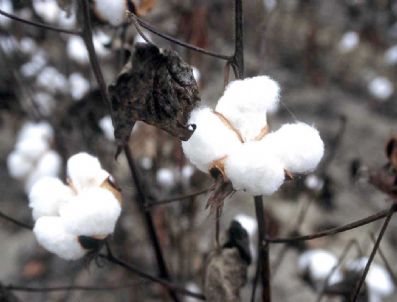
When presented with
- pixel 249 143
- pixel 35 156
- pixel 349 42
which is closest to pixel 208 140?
pixel 249 143

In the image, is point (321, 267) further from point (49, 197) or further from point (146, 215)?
point (49, 197)

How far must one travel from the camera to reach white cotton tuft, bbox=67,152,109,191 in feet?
3.34

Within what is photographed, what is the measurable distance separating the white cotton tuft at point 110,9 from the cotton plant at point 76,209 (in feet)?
1.03

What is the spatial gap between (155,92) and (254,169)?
18 cm

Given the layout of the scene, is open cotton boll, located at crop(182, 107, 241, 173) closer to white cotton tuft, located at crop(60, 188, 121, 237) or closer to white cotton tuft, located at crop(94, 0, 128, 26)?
white cotton tuft, located at crop(60, 188, 121, 237)

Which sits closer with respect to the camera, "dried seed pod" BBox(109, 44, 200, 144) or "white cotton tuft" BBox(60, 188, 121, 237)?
"dried seed pod" BBox(109, 44, 200, 144)

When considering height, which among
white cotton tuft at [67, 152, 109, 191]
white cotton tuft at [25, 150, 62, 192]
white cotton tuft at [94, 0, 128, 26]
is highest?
white cotton tuft at [25, 150, 62, 192]

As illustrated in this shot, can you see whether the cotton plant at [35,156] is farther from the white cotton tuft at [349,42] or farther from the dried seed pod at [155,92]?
the white cotton tuft at [349,42]

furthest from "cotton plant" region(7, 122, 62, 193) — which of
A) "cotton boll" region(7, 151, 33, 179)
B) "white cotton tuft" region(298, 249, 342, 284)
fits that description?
"white cotton tuft" region(298, 249, 342, 284)

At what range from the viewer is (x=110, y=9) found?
114cm

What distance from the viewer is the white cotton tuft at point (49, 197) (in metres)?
1.03

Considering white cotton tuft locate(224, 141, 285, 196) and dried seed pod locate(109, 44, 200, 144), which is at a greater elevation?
dried seed pod locate(109, 44, 200, 144)

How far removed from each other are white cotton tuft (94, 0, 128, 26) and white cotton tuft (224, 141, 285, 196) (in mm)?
493

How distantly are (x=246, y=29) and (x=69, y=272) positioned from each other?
2348 millimetres
